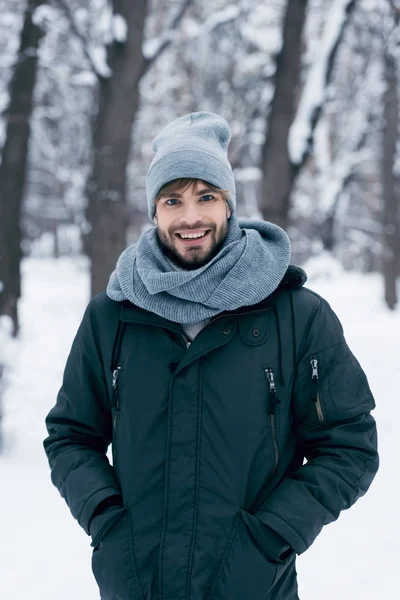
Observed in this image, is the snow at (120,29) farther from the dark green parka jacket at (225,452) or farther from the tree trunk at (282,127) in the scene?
the dark green parka jacket at (225,452)

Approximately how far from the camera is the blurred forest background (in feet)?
26.2

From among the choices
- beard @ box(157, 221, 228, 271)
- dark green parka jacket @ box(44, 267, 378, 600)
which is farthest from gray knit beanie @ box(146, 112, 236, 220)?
dark green parka jacket @ box(44, 267, 378, 600)

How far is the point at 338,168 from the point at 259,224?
12444mm

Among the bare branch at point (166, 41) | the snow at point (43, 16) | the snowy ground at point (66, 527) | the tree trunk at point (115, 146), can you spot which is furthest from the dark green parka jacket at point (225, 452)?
the snow at point (43, 16)

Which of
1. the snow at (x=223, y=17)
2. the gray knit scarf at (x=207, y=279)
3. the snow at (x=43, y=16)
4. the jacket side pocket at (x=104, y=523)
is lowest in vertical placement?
the jacket side pocket at (x=104, y=523)

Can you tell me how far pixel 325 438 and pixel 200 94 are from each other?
14.9m

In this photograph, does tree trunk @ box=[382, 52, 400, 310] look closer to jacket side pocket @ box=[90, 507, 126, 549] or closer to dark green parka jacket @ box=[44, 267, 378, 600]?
dark green parka jacket @ box=[44, 267, 378, 600]

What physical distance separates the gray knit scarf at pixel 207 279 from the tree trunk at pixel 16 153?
276 inches

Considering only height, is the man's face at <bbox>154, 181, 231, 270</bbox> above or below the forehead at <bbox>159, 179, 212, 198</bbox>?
below

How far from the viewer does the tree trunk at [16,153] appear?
29.2 feet

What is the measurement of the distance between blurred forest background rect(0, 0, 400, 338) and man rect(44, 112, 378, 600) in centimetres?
488

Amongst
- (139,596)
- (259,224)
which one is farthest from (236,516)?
(259,224)

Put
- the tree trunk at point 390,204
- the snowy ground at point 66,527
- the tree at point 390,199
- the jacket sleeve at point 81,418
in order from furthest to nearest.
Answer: the tree trunk at point 390,204
the tree at point 390,199
the snowy ground at point 66,527
the jacket sleeve at point 81,418

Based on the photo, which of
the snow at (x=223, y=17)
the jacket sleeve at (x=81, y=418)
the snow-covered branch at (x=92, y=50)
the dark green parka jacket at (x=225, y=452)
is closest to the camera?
the dark green parka jacket at (x=225, y=452)
